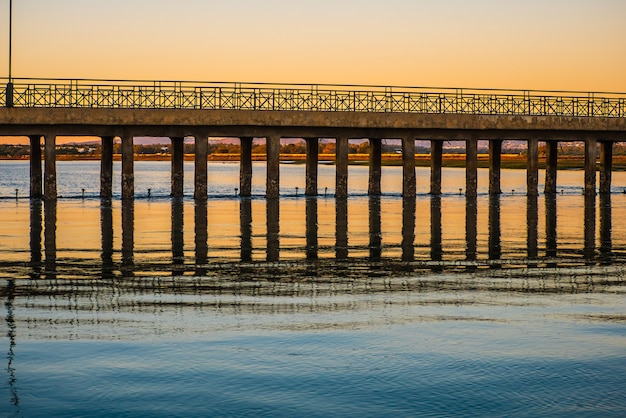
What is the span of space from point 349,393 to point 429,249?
16.2 metres

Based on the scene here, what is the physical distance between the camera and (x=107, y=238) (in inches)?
1222

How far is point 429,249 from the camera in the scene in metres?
28.1

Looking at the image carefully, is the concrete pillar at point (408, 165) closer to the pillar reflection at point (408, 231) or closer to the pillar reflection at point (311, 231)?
the pillar reflection at point (408, 231)

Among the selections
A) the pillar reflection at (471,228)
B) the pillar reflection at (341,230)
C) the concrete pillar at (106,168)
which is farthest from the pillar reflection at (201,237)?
the concrete pillar at (106,168)

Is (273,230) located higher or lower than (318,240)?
higher

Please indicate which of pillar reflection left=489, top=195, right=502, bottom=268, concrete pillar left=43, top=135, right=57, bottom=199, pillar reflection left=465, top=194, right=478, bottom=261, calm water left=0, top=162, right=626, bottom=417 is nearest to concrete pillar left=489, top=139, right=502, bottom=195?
pillar reflection left=465, top=194, right=478, bottom=261

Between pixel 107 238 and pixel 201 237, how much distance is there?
284 centimetres

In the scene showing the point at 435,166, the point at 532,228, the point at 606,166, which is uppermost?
the point at 606,166

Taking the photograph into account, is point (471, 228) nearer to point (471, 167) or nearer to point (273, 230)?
point (273, 230)

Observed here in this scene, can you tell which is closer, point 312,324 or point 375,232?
point 312,324

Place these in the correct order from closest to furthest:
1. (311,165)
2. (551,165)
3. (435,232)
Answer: (435,232) < (311,165) < (551,165)

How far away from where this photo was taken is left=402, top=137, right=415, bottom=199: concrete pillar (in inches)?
2301

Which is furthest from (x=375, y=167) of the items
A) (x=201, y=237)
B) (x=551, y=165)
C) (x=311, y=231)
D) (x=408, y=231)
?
(x=201, y=237)

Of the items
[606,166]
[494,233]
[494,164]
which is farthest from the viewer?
[606,166]
